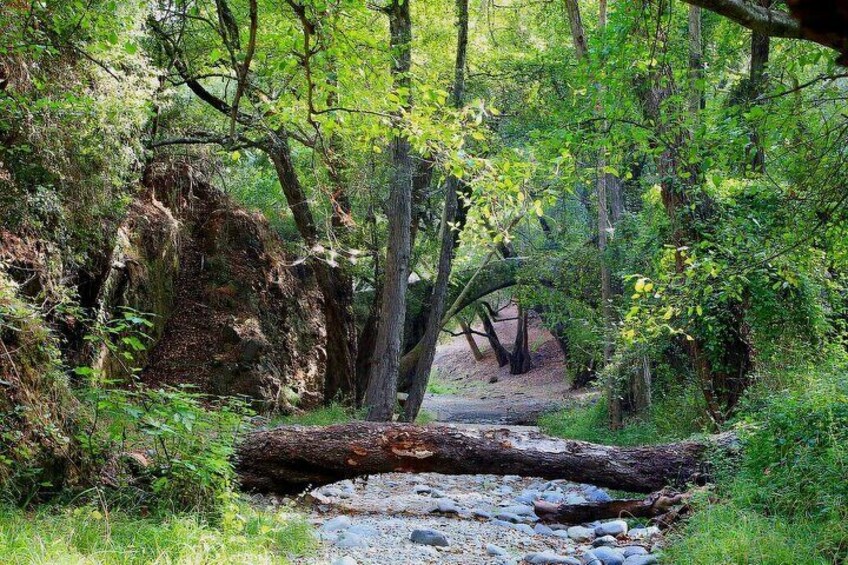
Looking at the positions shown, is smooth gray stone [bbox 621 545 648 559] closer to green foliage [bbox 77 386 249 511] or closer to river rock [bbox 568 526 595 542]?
river rock [bbox 568 526 595 542]

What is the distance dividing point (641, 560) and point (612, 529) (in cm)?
114

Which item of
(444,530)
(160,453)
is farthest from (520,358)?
(160,453)

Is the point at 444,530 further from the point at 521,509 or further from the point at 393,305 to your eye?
the point at 393,305

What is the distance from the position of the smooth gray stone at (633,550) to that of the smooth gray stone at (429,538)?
4.83 feet

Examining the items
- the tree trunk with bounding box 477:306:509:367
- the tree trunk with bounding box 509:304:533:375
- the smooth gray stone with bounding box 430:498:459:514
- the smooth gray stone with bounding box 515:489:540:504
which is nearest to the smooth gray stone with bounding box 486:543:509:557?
the smooth gray stone with bounding box 430:498:459:514

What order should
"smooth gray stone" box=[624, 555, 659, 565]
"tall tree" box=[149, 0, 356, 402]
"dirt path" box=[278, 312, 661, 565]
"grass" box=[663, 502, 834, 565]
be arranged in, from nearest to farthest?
"grass" box=[663, 502, 834, 565], "smooth gray stone" box=[624, 555, 659, 565], "dirt path" box=[278, 312, 661, 565], "tall tree" box=[149, 0, 356, 402]

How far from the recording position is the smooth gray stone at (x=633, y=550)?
5441 mm

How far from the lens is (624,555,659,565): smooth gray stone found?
202 inches

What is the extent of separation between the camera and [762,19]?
7.71 feet

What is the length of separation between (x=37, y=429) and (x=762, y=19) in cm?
480

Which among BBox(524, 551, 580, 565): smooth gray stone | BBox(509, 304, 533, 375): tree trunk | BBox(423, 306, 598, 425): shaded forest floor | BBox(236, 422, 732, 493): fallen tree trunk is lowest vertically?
BBox(423, 306, 598, 425): shaded forest floor

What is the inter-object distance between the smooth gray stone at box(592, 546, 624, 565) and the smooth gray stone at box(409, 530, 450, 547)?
1.26 m

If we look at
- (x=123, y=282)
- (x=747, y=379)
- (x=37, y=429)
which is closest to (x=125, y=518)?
(x=37, y=429)

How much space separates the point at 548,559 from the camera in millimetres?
5508
